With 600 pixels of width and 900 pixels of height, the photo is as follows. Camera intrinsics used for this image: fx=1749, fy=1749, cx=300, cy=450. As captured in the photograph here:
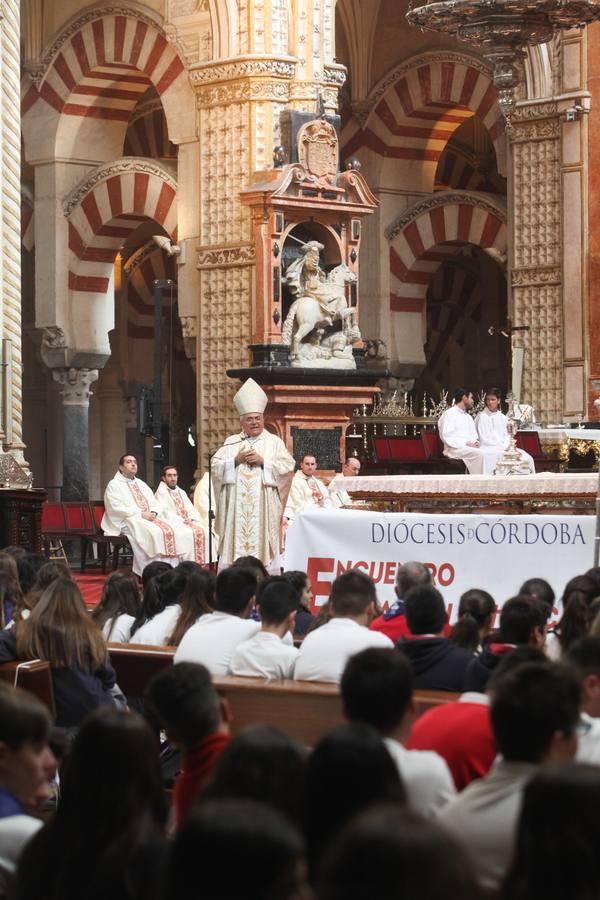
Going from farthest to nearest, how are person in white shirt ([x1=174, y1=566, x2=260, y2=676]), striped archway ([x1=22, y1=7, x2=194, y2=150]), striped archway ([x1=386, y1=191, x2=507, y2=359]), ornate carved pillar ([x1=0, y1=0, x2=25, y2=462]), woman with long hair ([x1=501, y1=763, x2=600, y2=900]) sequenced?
1. striped archway ([x1=386, y1=191, x2=507, y2=359])
2. striped archway ([x1=22, y1=7, x2=194, y2=150])
3. ornate carved pillar ([x1=0, y1=0, x2=25, y2=462])
4. person in white shirt ([x1=174, y1=566, x2=260, y2=676])
5. woman with long hair ([x1=501, y1=763, x2=600, y2=900])

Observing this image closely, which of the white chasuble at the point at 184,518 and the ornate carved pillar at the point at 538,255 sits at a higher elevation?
the ornate carved pillar at the point at 538,255

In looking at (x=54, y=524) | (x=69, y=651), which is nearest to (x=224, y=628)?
(x=69, y=651)

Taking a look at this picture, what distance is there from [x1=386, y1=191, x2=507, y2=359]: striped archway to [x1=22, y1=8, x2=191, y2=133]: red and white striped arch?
379 centimetres

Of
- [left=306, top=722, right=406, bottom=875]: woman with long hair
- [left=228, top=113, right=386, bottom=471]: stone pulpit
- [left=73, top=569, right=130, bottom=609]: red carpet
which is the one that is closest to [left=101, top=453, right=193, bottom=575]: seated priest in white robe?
[left=73, top=569, right=130, bottom=609]: red carpet

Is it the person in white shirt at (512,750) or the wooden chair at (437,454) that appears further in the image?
the wooden chair at (437,454)

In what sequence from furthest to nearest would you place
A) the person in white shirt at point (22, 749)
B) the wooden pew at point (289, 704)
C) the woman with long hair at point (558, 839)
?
the wooden pew at point (289, 704) < the person in white shirt at point (22, 749) < the woman with long hair at point (558, 839)

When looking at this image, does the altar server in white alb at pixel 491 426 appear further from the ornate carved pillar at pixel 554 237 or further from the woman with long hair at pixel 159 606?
the woman with long hair at pixel 159 606

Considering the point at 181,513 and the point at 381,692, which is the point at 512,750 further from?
the point at 181,513

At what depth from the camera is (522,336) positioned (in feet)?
63.5

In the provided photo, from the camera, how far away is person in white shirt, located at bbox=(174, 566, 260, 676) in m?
6.58

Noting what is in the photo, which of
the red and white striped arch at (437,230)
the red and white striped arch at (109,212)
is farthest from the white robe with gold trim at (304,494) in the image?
the red and white striped arch at (437,230)

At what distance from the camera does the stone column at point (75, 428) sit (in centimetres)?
2053

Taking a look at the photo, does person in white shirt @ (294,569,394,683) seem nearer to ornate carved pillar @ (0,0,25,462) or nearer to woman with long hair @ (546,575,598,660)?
woman with long hair @ (546,575,598,660)

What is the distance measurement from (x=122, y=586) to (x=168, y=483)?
7.70 m
